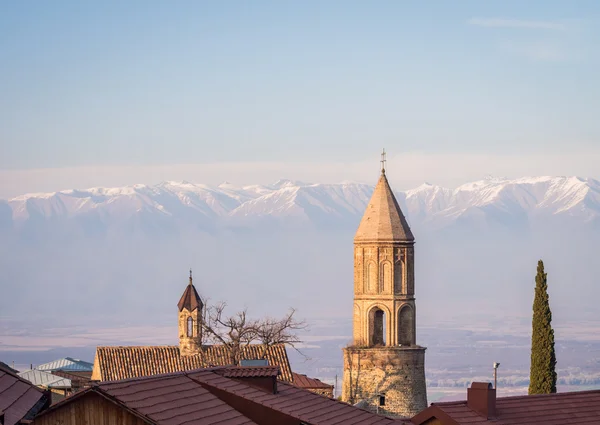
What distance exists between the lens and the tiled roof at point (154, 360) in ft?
243

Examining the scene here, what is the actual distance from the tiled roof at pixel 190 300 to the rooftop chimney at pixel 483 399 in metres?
46.1

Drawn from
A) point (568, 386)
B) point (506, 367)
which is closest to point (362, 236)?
point (568, 386)

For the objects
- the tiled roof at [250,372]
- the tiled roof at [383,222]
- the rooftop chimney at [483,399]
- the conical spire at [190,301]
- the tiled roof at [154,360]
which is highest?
the tiled roof at [383,222]

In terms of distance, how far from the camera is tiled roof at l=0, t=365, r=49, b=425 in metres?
26.0

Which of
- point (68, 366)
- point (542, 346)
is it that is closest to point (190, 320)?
point (68, 366)

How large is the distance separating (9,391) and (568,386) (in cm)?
11922

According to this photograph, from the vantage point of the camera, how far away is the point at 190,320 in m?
80.2

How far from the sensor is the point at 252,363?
117 feet

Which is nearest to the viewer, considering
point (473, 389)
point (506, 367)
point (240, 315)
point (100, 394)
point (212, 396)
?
point (100, 394)

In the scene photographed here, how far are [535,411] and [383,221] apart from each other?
39.3 metres

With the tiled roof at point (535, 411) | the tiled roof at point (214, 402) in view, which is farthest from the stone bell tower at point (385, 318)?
the tiled roof at point (214, 402)

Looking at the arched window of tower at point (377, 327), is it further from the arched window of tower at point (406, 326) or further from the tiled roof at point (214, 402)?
the tiled roof at point (214, 402)

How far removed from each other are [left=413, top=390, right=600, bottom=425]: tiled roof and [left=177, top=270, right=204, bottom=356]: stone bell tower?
140 feet

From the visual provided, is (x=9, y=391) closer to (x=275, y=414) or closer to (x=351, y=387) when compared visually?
(x=275, y=414)
